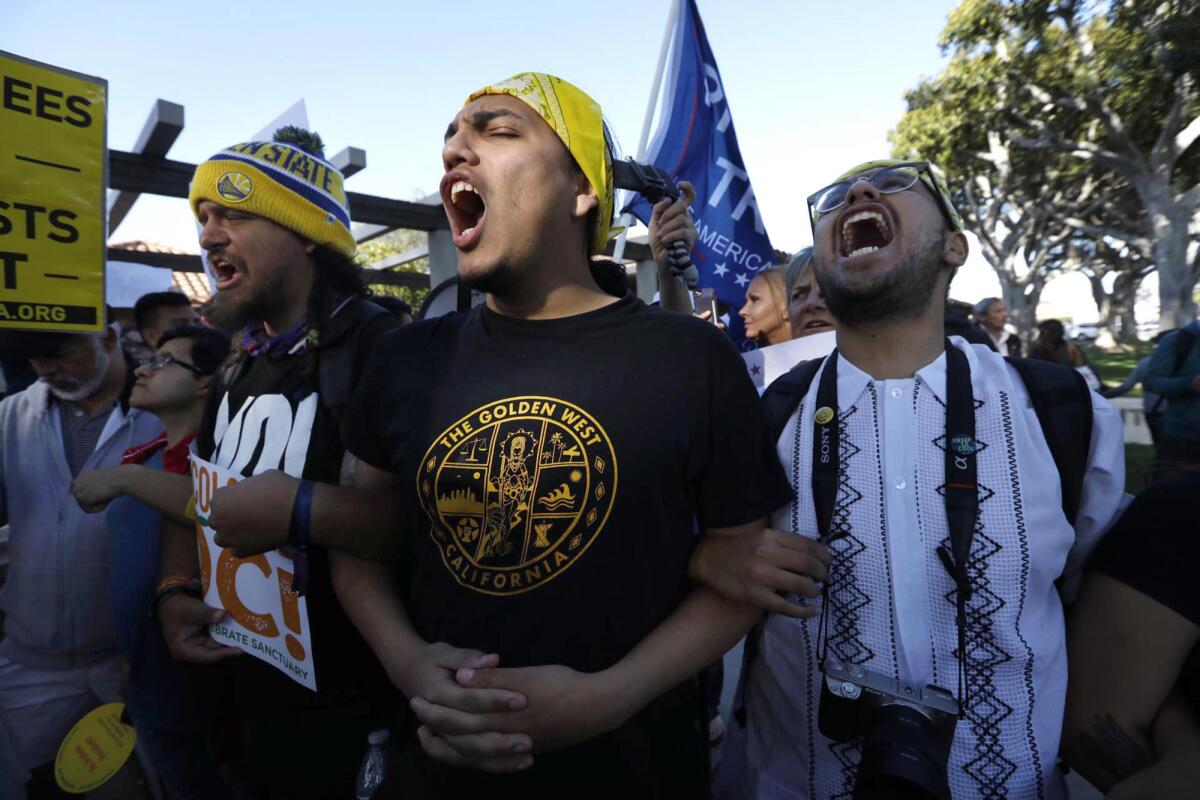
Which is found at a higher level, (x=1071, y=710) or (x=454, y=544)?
(x=454, y=544)

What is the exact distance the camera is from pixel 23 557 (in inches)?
97.3

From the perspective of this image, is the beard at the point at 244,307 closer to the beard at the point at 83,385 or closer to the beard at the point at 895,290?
the beard at the point at 83,385

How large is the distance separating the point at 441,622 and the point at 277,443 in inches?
31.1

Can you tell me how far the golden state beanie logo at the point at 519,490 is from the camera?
1246 millimetres

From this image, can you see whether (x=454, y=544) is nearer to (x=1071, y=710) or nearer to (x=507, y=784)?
(x=507, y=784)

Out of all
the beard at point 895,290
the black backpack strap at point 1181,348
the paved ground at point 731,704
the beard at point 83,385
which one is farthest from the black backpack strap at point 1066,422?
the black backpack strap at point 1181,348

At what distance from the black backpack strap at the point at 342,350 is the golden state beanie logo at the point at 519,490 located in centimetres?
56

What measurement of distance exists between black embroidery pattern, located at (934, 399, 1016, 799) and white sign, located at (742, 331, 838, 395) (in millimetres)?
1254

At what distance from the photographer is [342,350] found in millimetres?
1823

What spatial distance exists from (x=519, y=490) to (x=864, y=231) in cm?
113

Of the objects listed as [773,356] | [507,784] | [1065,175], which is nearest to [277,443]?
[507,784]

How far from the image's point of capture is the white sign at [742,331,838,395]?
2562 millimetres

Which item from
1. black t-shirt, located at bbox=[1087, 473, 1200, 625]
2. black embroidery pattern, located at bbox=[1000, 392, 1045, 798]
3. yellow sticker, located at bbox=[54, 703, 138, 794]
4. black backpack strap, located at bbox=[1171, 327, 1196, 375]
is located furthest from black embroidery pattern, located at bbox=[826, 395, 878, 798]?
black backpack strap, located at bbox=[1171, 327, 1196, 375]

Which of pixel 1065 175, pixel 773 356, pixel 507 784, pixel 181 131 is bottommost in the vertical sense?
pixel 507 784
